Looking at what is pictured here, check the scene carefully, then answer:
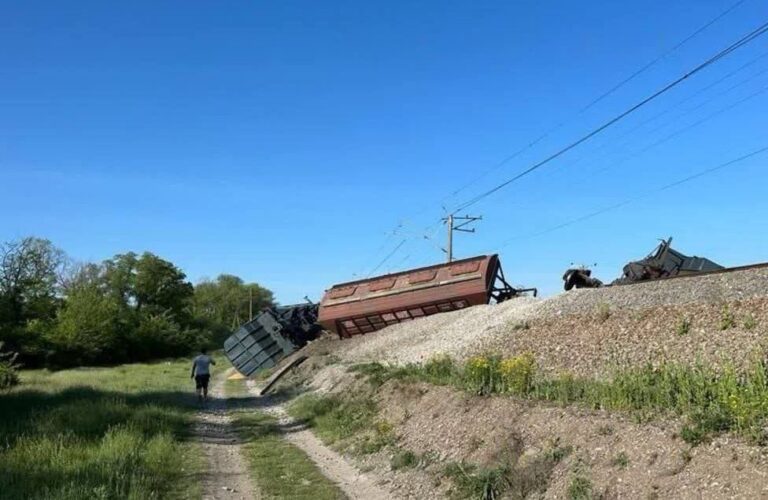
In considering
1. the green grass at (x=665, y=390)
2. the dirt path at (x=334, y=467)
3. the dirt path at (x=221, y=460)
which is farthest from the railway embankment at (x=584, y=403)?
the dirt path at (x=221, y=460)

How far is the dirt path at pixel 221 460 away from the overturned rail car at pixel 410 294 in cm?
1175

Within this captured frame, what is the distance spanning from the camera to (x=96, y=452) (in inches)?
464

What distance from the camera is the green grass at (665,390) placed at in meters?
7.11

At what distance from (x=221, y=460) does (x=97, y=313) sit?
61.0m

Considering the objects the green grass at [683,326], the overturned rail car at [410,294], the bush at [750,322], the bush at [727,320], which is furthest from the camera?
the overturned rail car at [410,294]

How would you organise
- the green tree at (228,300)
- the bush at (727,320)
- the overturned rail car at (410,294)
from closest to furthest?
the bush at (727,320)
the overturned rail car at (410,294)
the green tree at (228,300)

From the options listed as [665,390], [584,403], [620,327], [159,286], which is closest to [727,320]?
[620,327]

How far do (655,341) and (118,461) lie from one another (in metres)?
10.4

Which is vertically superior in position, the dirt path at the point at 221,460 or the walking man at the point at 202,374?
the walking man at the point at 202,374

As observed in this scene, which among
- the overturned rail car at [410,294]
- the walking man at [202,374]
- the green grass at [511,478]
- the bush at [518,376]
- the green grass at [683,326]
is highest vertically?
the overturned rail car at [410,294]

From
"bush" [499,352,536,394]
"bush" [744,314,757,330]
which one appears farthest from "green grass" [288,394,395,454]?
"bush" [744,314,757,330]

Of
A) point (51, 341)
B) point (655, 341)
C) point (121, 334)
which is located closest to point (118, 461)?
point (655, 341)

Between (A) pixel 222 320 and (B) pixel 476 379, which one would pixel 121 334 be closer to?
(A) pixel 222 320

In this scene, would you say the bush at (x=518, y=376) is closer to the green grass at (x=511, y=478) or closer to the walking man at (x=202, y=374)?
the green grass at (x=511, y=478)
